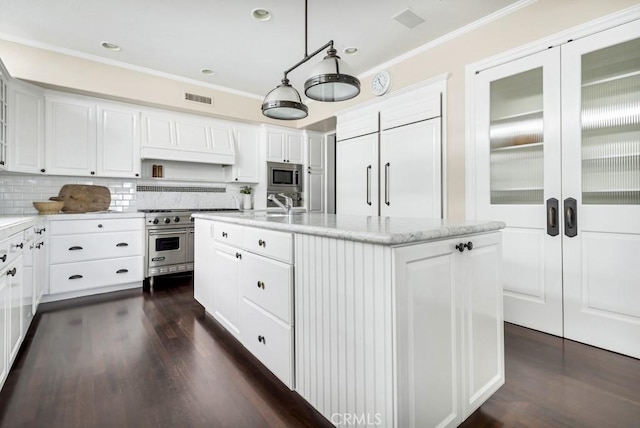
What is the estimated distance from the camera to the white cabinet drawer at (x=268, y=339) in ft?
5.27

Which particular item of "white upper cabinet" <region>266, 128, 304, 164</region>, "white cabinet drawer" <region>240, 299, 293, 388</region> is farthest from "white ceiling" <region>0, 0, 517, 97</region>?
"white cabinet drawer" <region>240, 299, 293, 388</region>

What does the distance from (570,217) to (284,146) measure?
13.1 ft

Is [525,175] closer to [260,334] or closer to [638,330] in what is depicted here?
[638,330]

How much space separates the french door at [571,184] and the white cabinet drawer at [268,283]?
2087 mm

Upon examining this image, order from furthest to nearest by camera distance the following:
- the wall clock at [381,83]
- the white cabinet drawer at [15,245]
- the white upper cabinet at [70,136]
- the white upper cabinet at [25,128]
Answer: the wall clock at [381,83] < the white upper cabinet at [70,136] < the white upper cabinet at [25,128] < the white cabinet drawer at [15,245]

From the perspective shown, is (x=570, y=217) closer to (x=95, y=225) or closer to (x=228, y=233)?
(x=228, y=233)

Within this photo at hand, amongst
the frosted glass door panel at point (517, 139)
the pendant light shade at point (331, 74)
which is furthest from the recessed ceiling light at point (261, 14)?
the frosted glass door panel at point (517, 139)

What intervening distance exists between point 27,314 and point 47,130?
2.20m

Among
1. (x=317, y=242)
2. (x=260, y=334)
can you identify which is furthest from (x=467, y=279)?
(x=260, y=334)

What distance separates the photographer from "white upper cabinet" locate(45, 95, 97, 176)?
3547mm

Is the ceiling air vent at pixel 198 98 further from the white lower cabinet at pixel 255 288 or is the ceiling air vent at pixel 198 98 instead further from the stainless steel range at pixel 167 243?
the white lower cabinet at pixel 255 288

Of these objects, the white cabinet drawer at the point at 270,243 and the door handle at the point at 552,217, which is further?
the door handle at the point at 552,217

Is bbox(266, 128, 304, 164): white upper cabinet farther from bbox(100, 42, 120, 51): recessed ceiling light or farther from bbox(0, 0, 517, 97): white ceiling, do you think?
bbox(100, 42, 120, 51): recessed ceiling light

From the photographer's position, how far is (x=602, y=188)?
2223 mm
